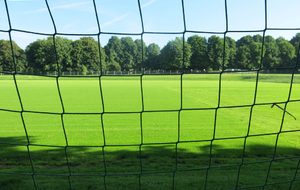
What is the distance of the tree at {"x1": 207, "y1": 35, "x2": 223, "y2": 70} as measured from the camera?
2704 mm

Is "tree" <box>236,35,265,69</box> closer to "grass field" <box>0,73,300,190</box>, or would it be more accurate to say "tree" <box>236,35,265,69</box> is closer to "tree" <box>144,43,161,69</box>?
"grass field" <box>0,73,300,190</box>

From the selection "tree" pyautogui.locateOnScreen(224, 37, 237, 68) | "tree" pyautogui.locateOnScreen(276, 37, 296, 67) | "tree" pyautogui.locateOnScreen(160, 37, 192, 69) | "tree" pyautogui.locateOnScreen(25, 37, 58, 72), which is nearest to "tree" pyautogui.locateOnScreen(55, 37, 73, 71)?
"tree" pyautogui.locateOnScreen(25, 37, 58, 72)

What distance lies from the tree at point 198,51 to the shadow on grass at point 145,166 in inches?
40.7

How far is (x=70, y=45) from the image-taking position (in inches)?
101

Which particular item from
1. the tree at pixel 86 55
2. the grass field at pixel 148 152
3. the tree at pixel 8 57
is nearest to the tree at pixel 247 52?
the grass field at pixel 148 152

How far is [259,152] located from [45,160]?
3152 mm

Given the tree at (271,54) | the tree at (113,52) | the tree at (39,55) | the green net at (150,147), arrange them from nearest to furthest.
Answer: the green net at (150,147), the tree at (39,55), the tree at (113,52), the tree at (271,54)

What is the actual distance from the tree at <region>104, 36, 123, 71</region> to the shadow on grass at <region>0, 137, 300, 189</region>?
3.54 feet

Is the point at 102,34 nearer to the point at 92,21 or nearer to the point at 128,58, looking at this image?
the point at 92,21

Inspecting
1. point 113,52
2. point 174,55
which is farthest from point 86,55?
point 174,55

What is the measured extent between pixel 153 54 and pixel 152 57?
3.5 inches

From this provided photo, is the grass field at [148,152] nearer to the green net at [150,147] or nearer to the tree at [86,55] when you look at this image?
the green net at [150,147]

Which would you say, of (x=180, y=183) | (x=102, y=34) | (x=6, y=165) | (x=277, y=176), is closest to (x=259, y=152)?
(x=277, y=176)

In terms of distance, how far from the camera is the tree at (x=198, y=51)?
2.52 m
